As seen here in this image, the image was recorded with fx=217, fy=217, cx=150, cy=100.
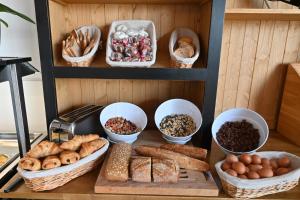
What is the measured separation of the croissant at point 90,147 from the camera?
1008 mm

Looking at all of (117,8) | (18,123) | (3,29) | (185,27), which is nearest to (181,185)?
(18,123)

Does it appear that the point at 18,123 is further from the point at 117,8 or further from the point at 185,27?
Result: the point at 185,27

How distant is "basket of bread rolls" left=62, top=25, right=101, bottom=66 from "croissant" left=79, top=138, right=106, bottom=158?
0.41m

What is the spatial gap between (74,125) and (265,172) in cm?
93

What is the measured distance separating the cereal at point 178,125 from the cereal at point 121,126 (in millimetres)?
170

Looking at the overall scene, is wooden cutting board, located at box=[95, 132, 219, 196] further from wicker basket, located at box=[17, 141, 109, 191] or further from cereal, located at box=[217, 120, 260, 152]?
cereal, located at box=[217, 120, 260, 152]

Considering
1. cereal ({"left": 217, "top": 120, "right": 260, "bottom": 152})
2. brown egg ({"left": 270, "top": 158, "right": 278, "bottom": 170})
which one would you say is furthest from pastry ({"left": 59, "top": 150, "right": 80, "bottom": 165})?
brown egg ({"left": 270, "top": 158, "right": 278, "bottom": 170})

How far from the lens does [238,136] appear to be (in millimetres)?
1214

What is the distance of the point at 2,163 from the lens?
4.00ft

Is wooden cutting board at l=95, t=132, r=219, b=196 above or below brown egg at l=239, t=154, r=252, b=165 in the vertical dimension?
below

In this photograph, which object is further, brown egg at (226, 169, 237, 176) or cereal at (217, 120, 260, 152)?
cereal at (217, 120, 260, 152)

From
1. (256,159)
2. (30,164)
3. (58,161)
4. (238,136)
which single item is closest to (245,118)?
(238,136)

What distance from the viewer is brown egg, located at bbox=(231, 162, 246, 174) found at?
3.05ft

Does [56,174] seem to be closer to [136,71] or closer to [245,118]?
[136,71]
